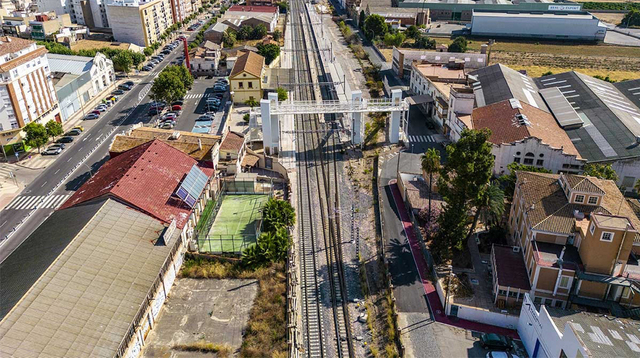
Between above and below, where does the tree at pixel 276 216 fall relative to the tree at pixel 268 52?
below

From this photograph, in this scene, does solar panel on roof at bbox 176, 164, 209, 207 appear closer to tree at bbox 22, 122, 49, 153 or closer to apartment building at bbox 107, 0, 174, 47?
tree at bbox 22, 122, 49, 153

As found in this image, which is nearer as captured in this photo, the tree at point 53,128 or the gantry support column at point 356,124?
the gantry support column at point 356,124

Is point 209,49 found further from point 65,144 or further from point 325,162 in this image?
point 325,162

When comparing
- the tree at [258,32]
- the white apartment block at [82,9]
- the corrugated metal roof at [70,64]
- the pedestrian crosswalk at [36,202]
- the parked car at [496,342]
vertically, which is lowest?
the parked car at [496,342]

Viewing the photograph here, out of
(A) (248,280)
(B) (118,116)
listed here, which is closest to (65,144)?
(B) (118,116)

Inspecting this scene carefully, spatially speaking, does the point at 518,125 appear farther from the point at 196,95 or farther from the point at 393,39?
the point at 393,39

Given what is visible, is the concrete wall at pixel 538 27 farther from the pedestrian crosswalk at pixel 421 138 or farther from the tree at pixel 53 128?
the tree at pixel 53 128

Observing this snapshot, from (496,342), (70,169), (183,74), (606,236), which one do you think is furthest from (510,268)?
(183,74)

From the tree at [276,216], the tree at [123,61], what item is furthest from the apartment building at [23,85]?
the tree at [276,216]
